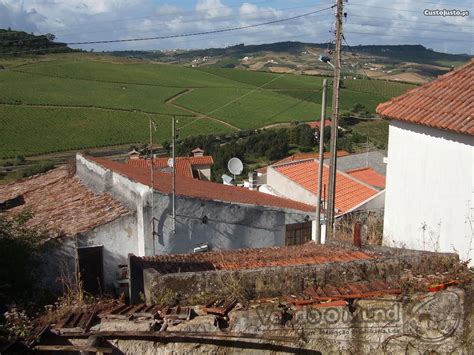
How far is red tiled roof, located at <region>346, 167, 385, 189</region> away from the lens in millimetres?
24625

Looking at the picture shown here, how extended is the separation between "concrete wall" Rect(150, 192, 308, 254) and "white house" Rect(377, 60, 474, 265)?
303 cm

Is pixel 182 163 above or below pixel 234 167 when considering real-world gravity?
below

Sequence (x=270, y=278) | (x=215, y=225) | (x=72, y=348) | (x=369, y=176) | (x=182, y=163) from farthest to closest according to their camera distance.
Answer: (x=182, y=163) → (x=369, y=176) → (x=215, y=225) → (x=270, y=278) → (x=72, y=348)

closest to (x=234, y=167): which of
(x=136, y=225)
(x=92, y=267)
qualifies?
(x=136, y=225)

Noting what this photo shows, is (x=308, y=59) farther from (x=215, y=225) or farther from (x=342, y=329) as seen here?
(x=342, y=329)

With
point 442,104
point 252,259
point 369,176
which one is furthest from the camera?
point 369,176

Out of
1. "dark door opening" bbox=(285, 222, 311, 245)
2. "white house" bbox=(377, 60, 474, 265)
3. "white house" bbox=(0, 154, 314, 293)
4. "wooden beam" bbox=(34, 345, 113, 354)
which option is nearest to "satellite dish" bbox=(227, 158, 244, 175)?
"white house" bbox=(0, 154, 314, 293)

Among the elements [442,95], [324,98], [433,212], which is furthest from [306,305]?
[324,98]

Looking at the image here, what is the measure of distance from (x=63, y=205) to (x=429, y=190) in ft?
28.5

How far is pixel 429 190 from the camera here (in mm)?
10188

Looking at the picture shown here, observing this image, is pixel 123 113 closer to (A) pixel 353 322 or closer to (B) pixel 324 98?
(B) pixel 324 98

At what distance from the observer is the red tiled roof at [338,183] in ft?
69.0

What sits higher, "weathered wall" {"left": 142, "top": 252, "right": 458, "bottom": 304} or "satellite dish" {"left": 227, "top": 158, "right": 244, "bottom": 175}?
"weathered wall" {"left": 142, "top": 252, "right": 458, "bottom": 304}

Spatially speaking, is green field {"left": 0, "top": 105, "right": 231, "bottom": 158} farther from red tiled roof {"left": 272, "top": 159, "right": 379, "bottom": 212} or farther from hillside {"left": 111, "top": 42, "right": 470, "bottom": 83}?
red tiled roof {"left": 272, "top": 159, "right": 379, "bottom": 212}
